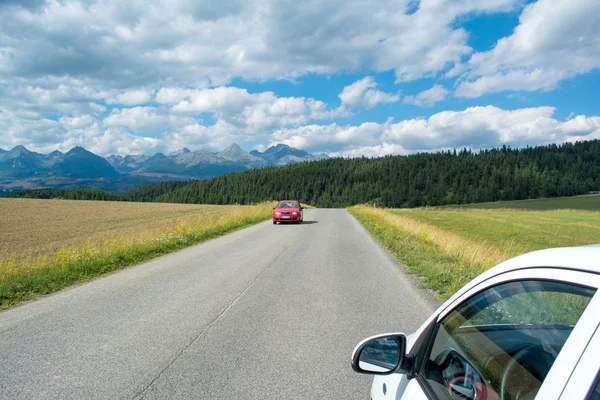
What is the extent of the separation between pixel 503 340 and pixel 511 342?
0.06 metres

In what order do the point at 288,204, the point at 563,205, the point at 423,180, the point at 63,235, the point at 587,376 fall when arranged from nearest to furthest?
the point at 587,376, the point at 63,235, the point at 288,204, the point at 563,205, the point at 423,180

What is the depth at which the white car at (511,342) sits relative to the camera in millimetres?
1131

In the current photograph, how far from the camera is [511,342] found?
6.03 feet

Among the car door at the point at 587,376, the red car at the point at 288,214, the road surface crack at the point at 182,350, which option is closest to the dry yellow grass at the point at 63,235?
the red car at the point at 288,214

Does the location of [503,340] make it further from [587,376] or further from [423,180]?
[423,180]

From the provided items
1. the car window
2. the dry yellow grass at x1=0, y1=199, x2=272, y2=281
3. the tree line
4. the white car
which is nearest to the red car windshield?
the dry yellow grass at x1=0, y1=199, x2=272, y2=281

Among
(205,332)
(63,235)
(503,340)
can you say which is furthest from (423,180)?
(503,340)

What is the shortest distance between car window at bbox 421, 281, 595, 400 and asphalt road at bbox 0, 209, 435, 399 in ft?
6.01

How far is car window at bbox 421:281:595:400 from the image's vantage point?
144 centimetres

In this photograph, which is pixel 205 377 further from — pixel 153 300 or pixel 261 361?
pixel 153 300

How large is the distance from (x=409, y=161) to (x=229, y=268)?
152 m

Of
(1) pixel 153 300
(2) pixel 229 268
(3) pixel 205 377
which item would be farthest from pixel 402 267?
(3) pixel 205 377

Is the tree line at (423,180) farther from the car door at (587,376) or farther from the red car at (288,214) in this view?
the car door at (587,376)

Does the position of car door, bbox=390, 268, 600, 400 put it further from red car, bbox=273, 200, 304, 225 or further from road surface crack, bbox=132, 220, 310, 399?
red car, bbox=273, 200, 304, 225
